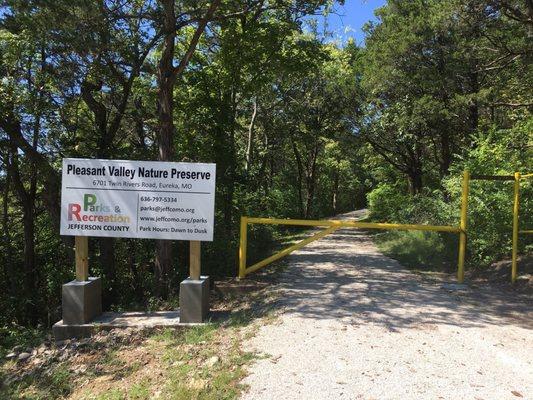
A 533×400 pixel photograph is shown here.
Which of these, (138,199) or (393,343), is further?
(138,199)

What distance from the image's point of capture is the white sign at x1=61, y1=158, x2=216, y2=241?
6.71 meters

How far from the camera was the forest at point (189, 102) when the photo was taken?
9082mm

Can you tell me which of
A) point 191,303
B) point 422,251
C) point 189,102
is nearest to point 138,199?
point 191,303

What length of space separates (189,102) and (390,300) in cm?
821

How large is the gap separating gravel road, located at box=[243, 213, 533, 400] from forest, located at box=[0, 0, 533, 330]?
2.82 metres

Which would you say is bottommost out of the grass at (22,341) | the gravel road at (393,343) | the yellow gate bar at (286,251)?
the grass at (22,341)

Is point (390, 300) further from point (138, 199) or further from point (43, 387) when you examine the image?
point (43, 387)

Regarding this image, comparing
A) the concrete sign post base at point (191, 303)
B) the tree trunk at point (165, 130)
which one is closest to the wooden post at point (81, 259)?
the concrete sign post base at point (191, 303)

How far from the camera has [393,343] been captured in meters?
5.41

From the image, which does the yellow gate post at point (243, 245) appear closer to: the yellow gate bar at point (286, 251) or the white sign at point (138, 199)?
the yellow gate bar at point (286, 251)

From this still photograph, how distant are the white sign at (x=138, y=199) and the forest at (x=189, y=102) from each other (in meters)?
1.98

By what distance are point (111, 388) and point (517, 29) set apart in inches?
564

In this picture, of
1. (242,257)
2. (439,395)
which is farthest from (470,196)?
(439,395)

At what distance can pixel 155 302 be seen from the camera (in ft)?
27.3
